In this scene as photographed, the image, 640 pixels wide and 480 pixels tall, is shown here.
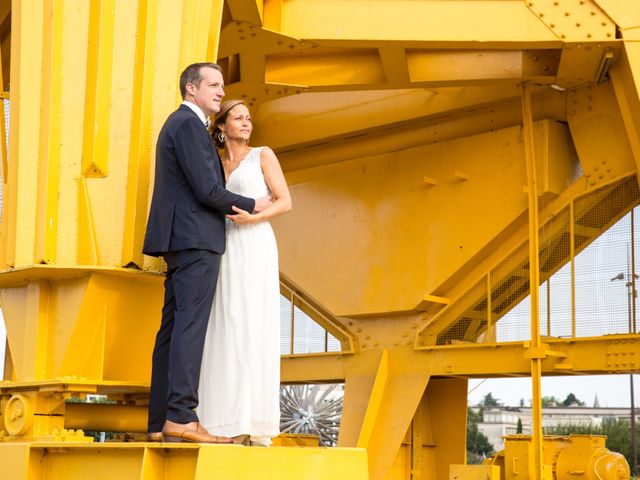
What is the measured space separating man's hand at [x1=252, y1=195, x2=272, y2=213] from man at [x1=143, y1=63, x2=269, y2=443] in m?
0.15

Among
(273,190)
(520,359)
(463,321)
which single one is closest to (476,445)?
(463,321)

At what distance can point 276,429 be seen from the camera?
5.25m

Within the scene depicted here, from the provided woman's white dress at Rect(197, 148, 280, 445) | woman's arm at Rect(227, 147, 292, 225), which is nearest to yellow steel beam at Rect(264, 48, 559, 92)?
woman's arm at Rect(227, 147, 292, 225)

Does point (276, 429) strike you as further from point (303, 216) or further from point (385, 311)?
point (303, 216)

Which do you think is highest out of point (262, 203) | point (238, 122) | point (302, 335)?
point (302, 335)

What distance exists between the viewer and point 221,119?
223 inches

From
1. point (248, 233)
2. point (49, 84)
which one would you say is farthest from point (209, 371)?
point (49, 84)

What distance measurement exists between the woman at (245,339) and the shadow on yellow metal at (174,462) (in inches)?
16.2

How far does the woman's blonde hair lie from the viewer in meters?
5.62

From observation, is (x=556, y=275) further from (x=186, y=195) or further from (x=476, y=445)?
(x=476, y=445)

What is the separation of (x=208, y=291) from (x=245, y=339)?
329mm

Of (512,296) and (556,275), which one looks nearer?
(556,275)

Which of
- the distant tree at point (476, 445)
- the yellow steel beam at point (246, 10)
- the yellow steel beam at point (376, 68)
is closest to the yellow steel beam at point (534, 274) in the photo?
the yellow steel beam at point (376, 68)

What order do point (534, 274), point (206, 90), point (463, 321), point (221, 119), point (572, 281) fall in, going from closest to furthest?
point (206, 90) < point (221, 119) < point (534, 274) < point (572, 281) < point (463, 321)
